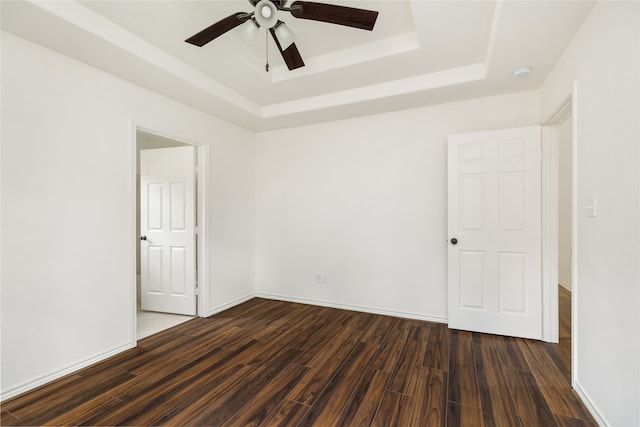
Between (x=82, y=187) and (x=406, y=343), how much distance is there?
10.0 ft

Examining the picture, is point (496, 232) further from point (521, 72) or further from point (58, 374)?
point (58, 374)

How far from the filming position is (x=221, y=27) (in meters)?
1.77

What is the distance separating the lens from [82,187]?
227 centimetres

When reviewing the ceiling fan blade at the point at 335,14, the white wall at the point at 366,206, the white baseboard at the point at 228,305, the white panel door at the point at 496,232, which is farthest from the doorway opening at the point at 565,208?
the white baseboard at the point at 228,305

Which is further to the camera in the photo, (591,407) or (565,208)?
(565,208)

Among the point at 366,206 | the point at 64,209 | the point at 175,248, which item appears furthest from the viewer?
the point at 366,206

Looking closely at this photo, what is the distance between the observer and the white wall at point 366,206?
3.20 m

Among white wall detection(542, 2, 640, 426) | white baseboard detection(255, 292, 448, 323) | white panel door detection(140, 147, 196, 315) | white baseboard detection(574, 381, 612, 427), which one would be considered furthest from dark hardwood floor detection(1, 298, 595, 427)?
white panel door detection(140, 147, 196, 315)

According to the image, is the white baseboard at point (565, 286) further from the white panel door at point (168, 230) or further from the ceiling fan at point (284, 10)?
the white panel door at point (168, 230)

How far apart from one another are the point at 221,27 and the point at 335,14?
0.71m

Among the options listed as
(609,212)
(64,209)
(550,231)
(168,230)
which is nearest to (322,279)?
(168,230)

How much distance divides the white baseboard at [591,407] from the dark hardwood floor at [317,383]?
4cm

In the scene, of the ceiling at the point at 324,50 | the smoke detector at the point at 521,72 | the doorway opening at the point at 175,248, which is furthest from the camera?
the doorway opening at the point at 175,248

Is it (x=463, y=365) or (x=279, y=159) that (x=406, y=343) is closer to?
(x=463, y=365)
